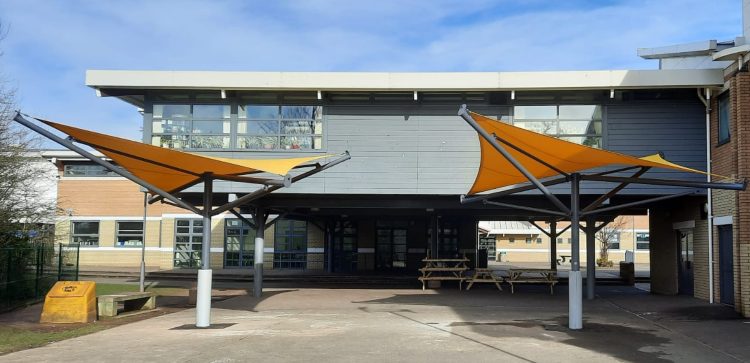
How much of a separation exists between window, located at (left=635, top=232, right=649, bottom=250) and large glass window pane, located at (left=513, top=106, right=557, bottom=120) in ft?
121

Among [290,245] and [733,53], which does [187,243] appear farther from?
[733,53]

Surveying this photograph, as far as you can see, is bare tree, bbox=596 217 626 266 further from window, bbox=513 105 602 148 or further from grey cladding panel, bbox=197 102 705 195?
window, bbox=513 105 602 148

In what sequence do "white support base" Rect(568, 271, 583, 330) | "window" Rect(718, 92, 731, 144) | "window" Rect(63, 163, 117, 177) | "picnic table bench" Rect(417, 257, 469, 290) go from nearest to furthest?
"white support base" Rect(568, 271, 583, 330) → "window" Rect(718, 92, 731, 144) → "picnic table bench" Rect(417, 257, 469, 290) → "window" Rect(63, 163, 117, 177)

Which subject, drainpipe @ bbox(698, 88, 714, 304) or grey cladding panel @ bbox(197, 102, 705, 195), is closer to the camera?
drainpipe @ bbox(698, 88, 714, 304)

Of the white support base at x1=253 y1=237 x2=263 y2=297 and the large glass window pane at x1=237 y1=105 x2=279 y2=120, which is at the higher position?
the large glass window pane at x1=237 y1=105 x2=279 y2=120

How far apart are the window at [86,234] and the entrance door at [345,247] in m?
14.2

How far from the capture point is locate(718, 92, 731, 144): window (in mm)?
16441

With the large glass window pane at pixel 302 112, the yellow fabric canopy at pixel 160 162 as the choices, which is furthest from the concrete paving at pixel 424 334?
the large glass window pane at pixel 302 112

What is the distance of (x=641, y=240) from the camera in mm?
51969

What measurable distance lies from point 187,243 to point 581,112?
24.2 meters

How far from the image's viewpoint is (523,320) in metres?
Result: 13.8

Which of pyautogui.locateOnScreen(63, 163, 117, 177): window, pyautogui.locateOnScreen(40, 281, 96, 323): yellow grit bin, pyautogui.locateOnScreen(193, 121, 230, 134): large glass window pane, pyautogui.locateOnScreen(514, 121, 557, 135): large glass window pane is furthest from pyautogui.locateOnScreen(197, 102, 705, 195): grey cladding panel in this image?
pyautogui.locateOnScreen(63, 163, 117, 177): window

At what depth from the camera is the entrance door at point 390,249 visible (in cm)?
3447

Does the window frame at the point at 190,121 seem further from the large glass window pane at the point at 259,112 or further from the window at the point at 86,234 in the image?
the window at the point at 86,234
